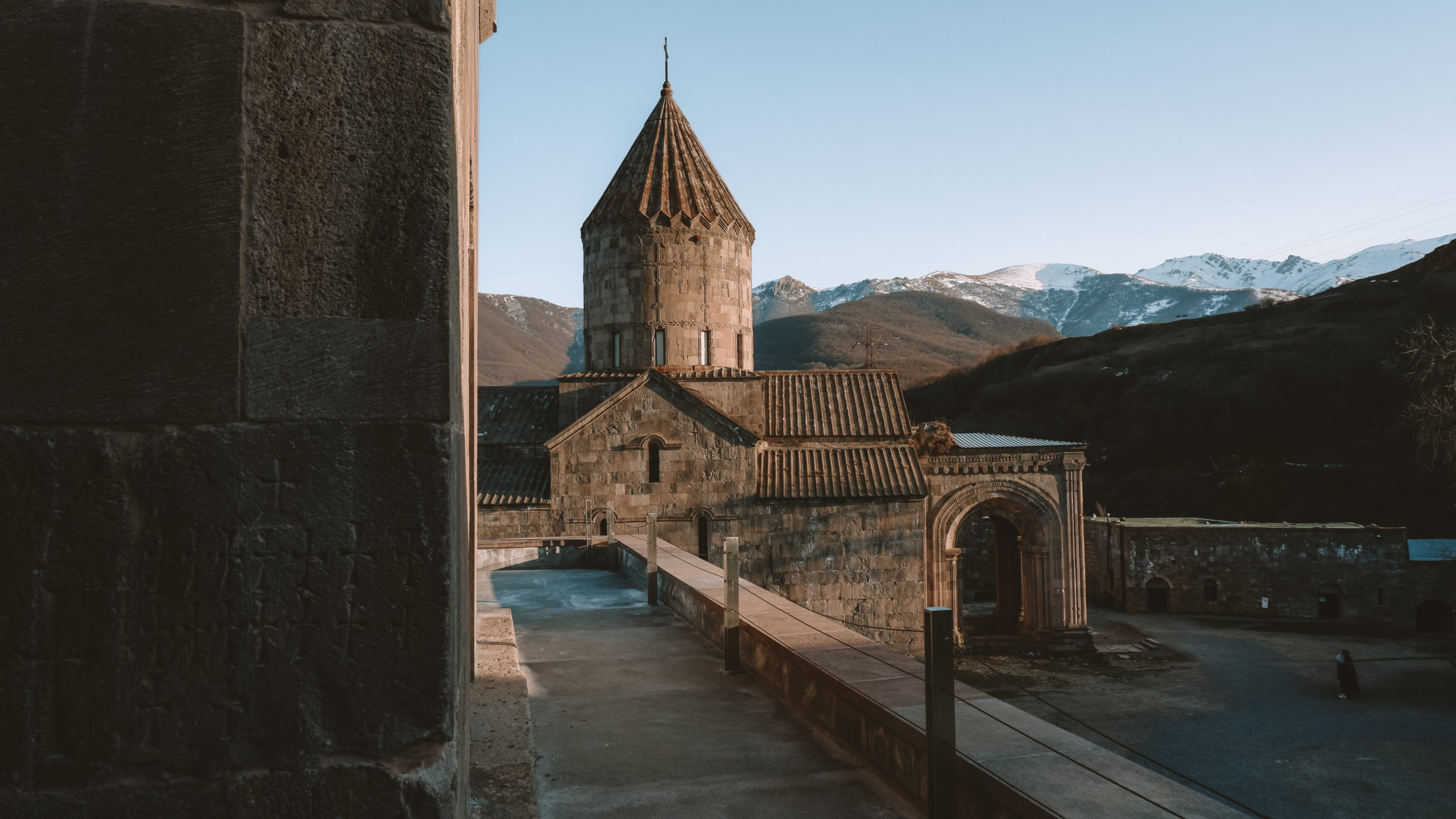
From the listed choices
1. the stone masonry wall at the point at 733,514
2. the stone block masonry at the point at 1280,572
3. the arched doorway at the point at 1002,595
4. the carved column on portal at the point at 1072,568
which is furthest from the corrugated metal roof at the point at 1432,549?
the stone masonry wall at the point at 733,514

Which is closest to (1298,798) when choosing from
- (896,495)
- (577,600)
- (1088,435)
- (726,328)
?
(896,495)

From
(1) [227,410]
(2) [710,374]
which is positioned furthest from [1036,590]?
(1) [227,410]

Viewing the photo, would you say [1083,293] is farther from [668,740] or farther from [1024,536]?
[668,740]

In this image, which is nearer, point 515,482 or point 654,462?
point 654,462

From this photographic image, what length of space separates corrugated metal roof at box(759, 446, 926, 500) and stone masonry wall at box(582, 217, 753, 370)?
2.40 metres

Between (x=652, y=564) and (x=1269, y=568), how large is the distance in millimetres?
20135

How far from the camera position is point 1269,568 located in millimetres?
22969

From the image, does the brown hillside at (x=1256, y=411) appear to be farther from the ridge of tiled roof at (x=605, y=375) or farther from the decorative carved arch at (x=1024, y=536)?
the ridge of tiled roof at (x=605, y=375)

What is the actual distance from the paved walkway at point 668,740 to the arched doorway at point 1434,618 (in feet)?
75.1

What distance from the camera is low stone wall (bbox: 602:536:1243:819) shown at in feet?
8.77

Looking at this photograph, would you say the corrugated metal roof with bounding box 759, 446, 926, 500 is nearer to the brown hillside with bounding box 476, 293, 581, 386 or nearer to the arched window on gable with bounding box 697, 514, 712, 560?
the arched window on gable with bounding box 697, 514, 712, 560

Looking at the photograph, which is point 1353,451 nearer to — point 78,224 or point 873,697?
point 873,697

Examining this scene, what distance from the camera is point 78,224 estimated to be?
1.54 m

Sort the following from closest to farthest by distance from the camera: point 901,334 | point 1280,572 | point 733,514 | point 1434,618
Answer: point 733,514, point 1434,618, point 1280,572, point 901,334
